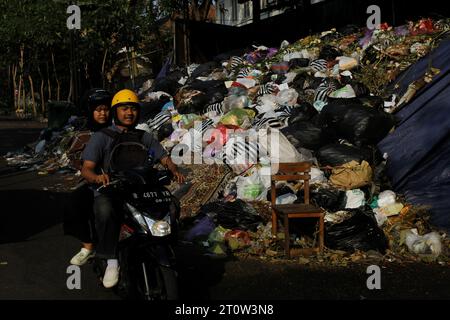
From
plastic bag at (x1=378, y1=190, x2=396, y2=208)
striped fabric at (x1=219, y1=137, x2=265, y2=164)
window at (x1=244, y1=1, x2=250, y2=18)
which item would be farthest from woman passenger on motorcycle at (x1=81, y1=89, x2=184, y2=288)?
window at (x1=244, y1=1, x2=250, y2=18)

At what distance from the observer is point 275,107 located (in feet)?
32.4

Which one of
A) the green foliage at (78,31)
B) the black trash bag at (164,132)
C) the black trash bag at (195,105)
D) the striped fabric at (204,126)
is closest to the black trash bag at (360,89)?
the striped fabric at (204,126)

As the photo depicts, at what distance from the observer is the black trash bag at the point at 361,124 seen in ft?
24.6

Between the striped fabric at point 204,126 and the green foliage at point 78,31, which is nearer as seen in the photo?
the striped fabric at point 204,126

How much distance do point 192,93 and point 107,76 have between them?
12.3m

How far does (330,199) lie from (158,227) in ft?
10.5

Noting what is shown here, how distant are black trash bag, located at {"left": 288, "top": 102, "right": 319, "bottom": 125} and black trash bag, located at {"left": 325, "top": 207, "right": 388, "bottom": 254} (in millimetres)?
3149

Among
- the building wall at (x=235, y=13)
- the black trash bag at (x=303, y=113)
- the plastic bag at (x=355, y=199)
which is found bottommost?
the plastic bag at (x=355, y=199)

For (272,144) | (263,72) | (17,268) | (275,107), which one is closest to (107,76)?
(263,72)

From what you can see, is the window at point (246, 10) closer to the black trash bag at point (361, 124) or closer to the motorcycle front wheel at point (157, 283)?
the black trash bag at point (361, 124)

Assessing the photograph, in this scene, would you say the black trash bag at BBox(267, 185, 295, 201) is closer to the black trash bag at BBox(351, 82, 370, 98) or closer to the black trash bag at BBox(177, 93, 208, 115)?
the black trash bag at BBox(351, 82, 370, 98)

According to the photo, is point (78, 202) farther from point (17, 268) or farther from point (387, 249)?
point (387, 249)

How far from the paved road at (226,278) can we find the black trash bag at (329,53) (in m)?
7.09

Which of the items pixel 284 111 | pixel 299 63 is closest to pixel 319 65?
pixel 299 63
